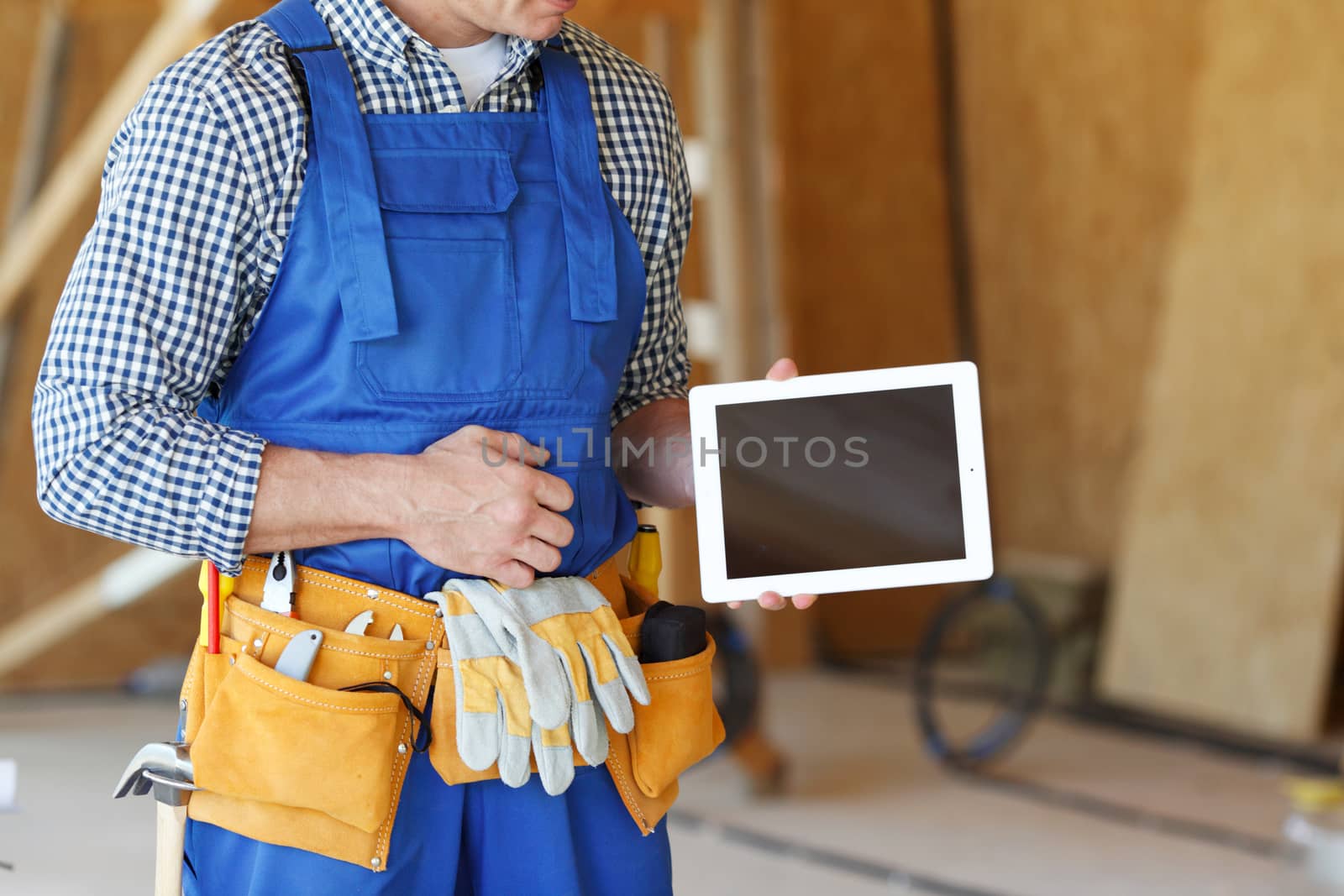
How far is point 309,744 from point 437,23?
66 centimetres

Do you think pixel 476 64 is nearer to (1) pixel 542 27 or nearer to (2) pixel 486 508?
(1) pixel 542 27

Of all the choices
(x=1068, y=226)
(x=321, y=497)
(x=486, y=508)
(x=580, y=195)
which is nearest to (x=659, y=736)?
(x=486, y=508)

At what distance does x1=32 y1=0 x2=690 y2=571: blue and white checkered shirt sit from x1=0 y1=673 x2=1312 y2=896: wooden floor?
2.24m

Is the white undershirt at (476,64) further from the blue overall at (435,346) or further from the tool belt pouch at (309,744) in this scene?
the tool belt pouch at (309,744)

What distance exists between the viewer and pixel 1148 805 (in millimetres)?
4066

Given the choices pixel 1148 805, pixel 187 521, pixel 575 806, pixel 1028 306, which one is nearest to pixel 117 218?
pixel 187 521

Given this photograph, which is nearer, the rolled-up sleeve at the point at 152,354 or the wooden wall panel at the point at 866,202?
the rolled-up sleeve at the point at 152,354

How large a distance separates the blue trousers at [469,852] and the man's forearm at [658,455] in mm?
307

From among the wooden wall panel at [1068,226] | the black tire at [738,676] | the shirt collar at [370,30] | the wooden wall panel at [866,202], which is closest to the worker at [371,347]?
the shirt collar at [370,30]

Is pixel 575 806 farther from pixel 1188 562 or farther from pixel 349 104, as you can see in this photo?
pixel 1188 562

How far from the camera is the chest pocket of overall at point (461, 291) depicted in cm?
130

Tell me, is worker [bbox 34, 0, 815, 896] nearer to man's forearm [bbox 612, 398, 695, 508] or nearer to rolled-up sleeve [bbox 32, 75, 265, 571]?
rolled-up sleeve [bbox 32, 75, 265, 571]

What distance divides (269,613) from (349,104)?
45 cm

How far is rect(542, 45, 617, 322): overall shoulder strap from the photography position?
4.48 ft
